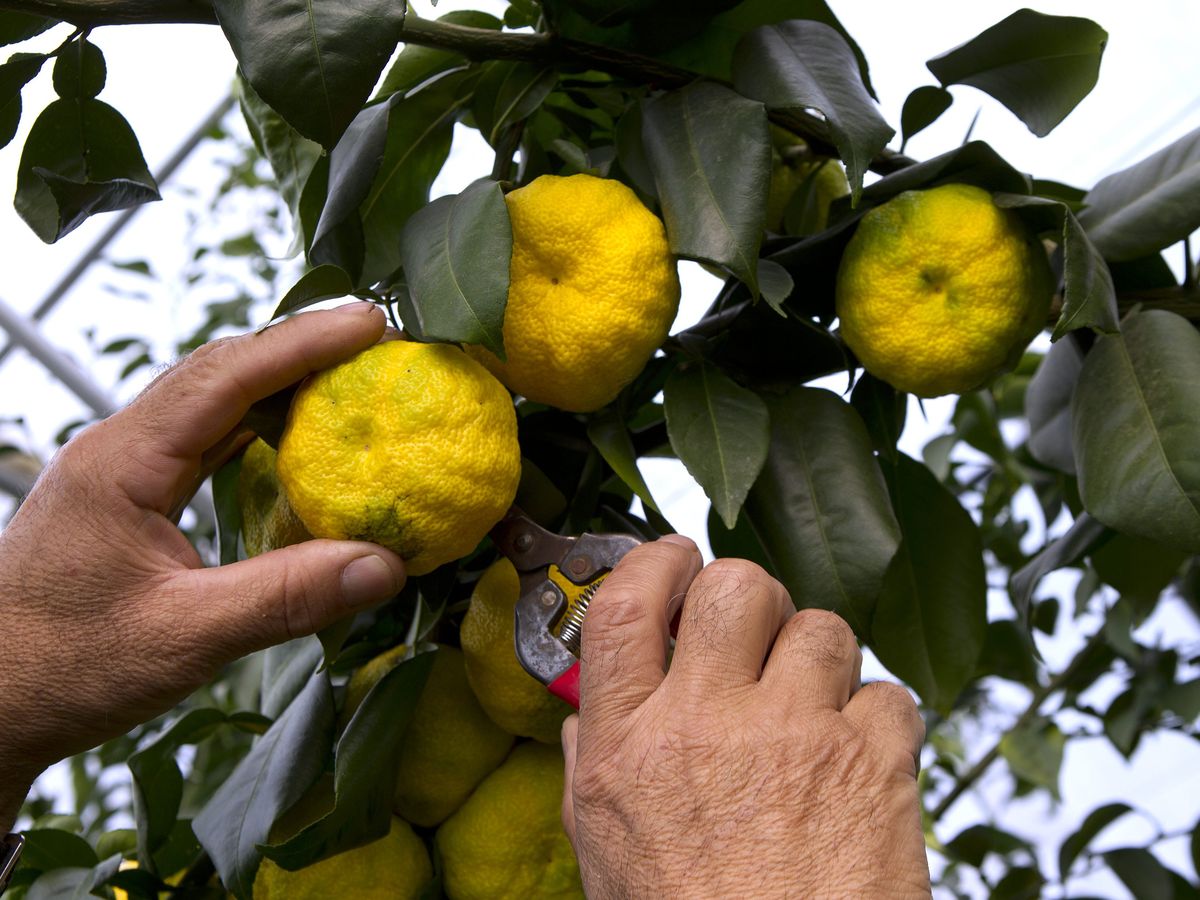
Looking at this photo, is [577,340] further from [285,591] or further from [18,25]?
[18,25]

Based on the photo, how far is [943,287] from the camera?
66cm

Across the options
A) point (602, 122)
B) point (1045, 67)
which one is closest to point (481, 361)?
point (602, 122)

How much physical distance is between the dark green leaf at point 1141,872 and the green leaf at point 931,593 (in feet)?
1.66

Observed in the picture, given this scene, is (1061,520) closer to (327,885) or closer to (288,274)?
(327,885)

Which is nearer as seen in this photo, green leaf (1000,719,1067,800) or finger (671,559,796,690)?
finger (671,559,796,690)

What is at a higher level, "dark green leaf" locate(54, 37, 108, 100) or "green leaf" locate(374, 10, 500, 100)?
"dark green leaf" locate(54, 37, 108, 100)

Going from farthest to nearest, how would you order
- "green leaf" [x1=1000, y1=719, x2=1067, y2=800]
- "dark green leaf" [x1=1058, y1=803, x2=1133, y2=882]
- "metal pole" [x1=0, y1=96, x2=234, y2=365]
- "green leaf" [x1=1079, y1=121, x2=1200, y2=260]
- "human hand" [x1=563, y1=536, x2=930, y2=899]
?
"metal pole" [x1=0, y1=96, x2=234, y2=365] < "green leaf" [x1=1000, y1=719, x2=1067, y2=800] < "dark green leaf" [x1=1058, y1=803, x2=1133, y2=882] < "green leaf" [x1=1079, y1=121, x2=1200, y2=260] < "human hand" [x1=563, y1=536, x2=930, y2=899]

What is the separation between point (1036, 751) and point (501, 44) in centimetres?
109

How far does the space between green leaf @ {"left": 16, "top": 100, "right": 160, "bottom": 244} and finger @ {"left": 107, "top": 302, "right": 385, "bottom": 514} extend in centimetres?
17

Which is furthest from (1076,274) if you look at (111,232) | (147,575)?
(111,232)

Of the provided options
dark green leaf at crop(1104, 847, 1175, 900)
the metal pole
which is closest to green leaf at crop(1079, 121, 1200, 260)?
dark green leaf at crop(1104, 847, 1175, 900)

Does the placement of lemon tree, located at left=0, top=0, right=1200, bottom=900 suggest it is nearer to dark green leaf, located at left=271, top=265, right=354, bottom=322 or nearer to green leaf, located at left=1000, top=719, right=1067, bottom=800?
dark green leaf, located at left=271, top=265, right=354, bottom=322

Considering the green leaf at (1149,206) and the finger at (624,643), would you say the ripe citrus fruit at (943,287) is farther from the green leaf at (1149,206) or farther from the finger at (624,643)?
the finger at (624,643)

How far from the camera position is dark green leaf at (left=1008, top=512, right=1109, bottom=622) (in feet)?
2.70
